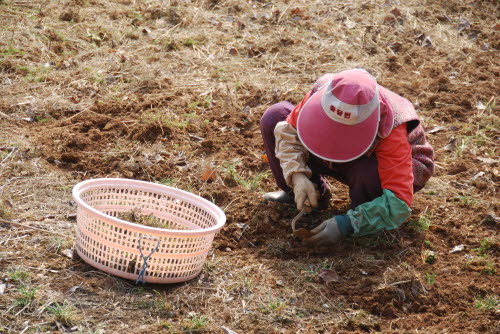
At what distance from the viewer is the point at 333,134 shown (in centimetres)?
297

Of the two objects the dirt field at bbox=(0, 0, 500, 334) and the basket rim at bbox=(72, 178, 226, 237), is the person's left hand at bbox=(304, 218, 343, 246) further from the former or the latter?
the basket rim at bbox=(72, 178, 226, 237)

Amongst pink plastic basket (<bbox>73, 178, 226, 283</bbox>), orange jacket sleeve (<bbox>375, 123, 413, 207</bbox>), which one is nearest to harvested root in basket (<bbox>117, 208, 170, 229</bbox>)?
pink plastic basket (<bbox>73, 178, 226, 283</bbox>)

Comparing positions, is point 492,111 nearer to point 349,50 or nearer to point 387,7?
point 349,50

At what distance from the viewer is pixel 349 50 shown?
570 cm

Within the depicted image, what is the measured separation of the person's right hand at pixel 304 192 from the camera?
3.23 metres

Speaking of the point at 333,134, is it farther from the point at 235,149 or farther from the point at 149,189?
the point at 235,149

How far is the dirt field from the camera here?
9.13ft

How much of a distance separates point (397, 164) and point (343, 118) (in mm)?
404

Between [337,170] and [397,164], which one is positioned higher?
[397,164]

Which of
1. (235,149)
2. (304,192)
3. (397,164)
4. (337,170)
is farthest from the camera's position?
(235,149)

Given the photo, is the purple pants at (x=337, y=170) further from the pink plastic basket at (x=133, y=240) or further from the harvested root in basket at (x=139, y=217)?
the harvested root in basket at (x=139, y=217)

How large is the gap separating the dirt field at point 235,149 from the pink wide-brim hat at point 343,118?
57 centimetres

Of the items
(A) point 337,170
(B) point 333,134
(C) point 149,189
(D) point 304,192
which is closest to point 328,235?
(D) point 304,192

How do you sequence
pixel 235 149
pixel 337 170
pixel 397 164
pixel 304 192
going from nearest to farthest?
pixel 397 164, pixel 304 192, pixel 337 170, pixel 235 149
